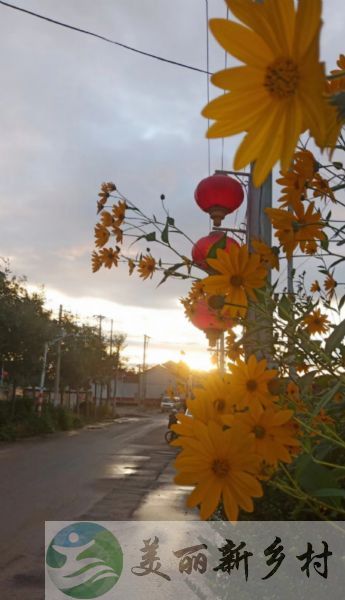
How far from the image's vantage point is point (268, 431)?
0.88 metres

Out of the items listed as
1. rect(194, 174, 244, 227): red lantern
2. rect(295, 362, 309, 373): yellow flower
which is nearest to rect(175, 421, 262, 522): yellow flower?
rect(295, 362, 309, 373): yellow flower

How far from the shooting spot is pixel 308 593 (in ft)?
5.28

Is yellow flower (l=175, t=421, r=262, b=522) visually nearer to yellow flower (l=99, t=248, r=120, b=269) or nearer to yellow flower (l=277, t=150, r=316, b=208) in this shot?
yellow flower (l=277, t=150, r=316, b=208)

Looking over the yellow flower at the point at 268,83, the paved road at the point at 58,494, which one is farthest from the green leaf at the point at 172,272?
the paved road at the point at 58,494

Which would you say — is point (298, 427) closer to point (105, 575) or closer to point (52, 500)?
point (105, 575)

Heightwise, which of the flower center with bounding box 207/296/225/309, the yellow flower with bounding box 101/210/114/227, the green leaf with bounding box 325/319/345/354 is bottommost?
the green leaf with bounding box 325/319/345/354

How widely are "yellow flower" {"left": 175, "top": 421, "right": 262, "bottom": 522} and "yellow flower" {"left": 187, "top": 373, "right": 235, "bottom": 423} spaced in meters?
0.13

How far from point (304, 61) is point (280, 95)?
47 millimetres

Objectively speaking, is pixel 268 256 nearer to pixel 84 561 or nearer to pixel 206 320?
pixel 206 320

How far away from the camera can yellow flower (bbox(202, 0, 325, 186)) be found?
455mm

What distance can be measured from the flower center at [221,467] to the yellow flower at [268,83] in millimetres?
395

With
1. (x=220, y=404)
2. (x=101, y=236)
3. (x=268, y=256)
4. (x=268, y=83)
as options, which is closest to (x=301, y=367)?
(x=268, y=256)

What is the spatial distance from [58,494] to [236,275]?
859cm

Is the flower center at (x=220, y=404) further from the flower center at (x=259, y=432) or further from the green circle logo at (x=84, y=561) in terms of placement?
the green circle logo at (x=84, y=561)
